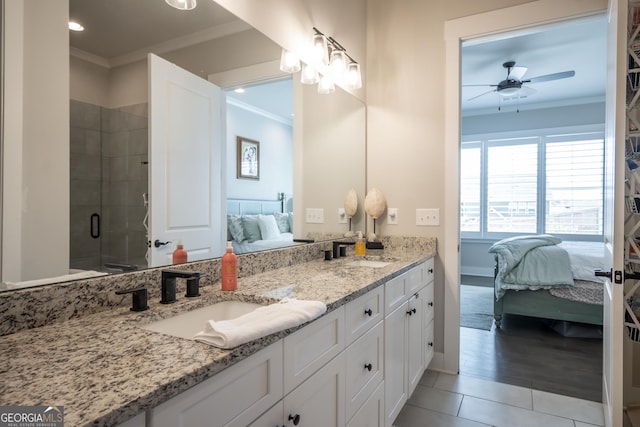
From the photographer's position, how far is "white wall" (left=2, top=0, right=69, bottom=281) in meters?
0.92

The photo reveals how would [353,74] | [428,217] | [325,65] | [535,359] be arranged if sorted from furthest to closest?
[535,359] → [428,217] → [353,74] → [325,65]

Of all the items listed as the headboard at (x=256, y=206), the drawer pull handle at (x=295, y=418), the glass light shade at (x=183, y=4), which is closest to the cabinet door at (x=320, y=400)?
the drawer pull handle at (x=295, y=418)

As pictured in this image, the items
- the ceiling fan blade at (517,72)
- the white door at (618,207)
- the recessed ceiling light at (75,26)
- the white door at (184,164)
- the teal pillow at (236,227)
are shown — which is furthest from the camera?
the ceiling fan blade at (517,72)

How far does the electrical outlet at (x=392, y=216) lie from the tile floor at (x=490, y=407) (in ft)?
3.79

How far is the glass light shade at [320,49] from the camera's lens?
87.8 inches

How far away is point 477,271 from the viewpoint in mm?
6309

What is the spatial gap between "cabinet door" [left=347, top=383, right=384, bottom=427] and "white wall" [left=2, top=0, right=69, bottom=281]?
1157 millimetres

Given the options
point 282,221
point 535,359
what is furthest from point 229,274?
point 535,359

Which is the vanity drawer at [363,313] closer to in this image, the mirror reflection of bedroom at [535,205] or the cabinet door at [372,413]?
the cabinet door at [372,413]

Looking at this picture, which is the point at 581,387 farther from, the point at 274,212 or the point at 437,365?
the point at 274,212

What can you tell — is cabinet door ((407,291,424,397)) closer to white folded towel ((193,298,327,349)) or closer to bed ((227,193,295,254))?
bed ((227,193,295,254))

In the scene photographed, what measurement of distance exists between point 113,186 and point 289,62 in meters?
1.29

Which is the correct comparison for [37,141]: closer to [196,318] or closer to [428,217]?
[196,318]

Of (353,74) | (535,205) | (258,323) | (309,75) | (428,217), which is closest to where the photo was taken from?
(258,323)
